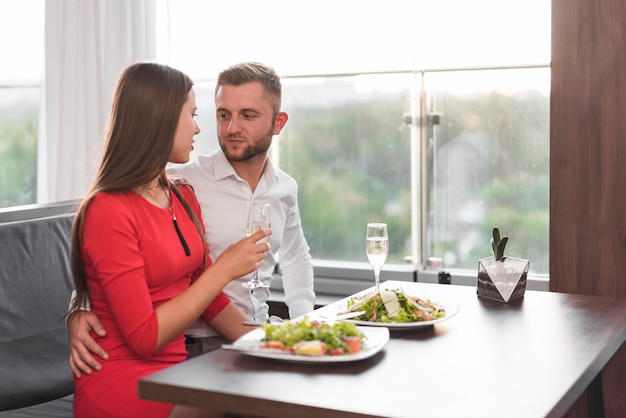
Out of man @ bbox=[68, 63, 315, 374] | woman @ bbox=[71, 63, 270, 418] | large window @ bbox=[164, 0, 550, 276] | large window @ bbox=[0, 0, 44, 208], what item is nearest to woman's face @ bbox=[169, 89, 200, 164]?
woman @ bbox=[71, 63, 270, 418]

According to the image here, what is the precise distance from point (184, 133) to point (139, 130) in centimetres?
13

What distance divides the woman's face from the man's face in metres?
0.43

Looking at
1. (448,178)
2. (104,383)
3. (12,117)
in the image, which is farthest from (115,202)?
(12,117)

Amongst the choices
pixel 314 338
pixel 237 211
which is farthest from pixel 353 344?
pixel 237 211

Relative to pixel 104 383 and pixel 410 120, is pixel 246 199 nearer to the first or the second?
pixel 104 383

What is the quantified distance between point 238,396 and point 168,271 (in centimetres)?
67

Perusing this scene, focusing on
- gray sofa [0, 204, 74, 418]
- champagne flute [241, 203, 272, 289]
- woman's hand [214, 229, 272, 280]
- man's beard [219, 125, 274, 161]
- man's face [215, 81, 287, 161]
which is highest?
man's face [215, 81, 287, 161]

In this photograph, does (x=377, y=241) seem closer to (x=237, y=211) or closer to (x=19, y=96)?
(x=237, y=211)

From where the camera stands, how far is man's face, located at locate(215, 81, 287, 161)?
2809 millimetres

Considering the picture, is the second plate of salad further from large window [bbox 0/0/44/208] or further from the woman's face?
large window [bbox 0/0/44/208]

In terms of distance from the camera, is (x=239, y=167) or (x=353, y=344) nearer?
(x=353, y=344)

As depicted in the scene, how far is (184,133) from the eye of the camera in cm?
233

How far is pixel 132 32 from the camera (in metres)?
4.18

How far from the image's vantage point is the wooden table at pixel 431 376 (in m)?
1.59
